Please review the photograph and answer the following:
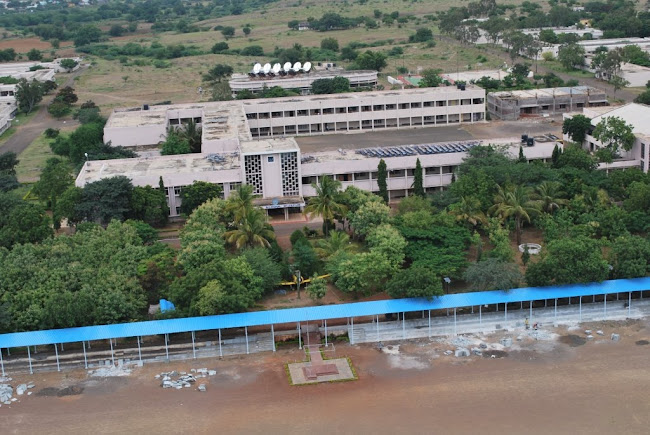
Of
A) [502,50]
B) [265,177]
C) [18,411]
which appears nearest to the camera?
[18,411]

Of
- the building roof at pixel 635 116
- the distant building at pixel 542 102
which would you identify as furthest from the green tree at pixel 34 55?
the building roof at pixel 635 116

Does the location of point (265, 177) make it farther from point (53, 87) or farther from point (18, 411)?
point (53, 87)

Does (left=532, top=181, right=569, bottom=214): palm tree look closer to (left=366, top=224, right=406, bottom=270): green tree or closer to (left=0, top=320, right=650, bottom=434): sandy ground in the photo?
(left=366, top=224, right=406, bottom=270): green tree

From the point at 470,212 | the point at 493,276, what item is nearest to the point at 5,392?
the point at 493,276

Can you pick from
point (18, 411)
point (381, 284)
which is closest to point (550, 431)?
point (381, 284)

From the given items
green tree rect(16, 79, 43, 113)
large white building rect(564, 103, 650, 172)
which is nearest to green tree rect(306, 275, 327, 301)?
large white building rect(564, 103, 650, 172)
